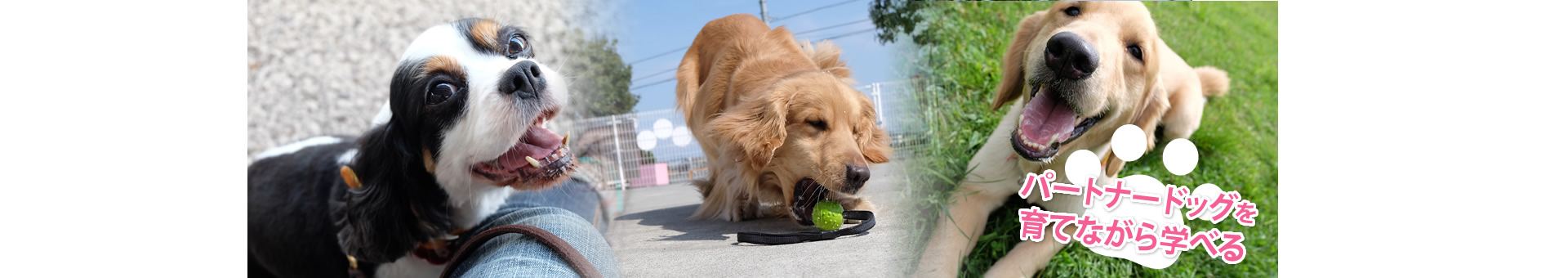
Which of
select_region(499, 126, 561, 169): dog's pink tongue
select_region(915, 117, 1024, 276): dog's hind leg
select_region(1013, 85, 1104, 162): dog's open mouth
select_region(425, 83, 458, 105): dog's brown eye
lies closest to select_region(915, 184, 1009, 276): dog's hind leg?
select_region(915, 117, 1024, 276): dog's hind leg

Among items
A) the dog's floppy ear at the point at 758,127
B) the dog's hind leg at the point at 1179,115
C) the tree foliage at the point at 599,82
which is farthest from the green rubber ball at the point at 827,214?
the dog's hind leg at the point at 1179,115

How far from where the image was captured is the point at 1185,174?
2.02 meters

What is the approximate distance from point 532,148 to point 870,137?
1.67 feet

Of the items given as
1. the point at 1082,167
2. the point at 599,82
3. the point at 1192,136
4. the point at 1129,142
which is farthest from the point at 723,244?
the point at 1192,136

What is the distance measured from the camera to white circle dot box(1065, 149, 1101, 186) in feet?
5.85

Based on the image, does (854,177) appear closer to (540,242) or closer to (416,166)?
(540,242)

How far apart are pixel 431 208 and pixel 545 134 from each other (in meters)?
0.30

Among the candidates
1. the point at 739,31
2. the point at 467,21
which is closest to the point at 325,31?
the point at 467,21

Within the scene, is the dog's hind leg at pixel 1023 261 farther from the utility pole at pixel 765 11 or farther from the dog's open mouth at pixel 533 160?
the dog's open mouth at pixel 533 160

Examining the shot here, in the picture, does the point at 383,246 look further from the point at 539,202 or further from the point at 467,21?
the point at 467,21

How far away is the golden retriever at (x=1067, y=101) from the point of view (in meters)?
1.64

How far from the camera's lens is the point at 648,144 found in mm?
1287

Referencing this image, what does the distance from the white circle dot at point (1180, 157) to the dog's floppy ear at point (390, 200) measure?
1521 millimetres

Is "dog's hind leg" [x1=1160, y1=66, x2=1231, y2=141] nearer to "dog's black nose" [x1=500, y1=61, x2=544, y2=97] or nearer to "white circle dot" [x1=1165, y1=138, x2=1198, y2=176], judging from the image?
"white circle dot" [x1=1165, y1=138, x2=1198, y2=176]
